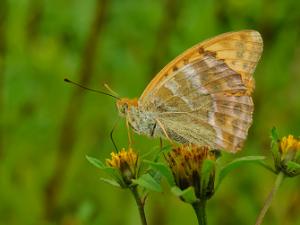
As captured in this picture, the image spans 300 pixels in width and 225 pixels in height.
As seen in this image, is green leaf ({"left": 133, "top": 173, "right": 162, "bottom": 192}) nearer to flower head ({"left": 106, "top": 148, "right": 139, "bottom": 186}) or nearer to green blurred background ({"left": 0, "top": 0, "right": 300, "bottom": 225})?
flower head ({"left": 106, "top": 148, "right": 139, "bottom": 186})

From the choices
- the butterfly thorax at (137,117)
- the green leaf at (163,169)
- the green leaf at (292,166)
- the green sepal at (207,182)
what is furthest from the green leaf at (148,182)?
the butterfly thorax at (137,117)

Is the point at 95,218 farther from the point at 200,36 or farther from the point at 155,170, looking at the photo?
the point at 155,170

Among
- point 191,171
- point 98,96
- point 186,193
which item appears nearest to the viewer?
point 186,193

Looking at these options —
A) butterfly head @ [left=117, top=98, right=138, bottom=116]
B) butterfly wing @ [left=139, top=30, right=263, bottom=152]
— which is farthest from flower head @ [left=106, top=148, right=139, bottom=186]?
butterfly head @ [left=117, top=98, right=138, bottom=116]

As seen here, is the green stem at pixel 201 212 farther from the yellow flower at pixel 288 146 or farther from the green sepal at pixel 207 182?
the yellow flower at pixel 288 146

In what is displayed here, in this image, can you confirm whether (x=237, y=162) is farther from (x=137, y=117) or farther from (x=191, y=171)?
(x=137, y=117)

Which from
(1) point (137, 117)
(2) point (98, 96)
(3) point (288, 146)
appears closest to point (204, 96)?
(1) point (137, 117)
